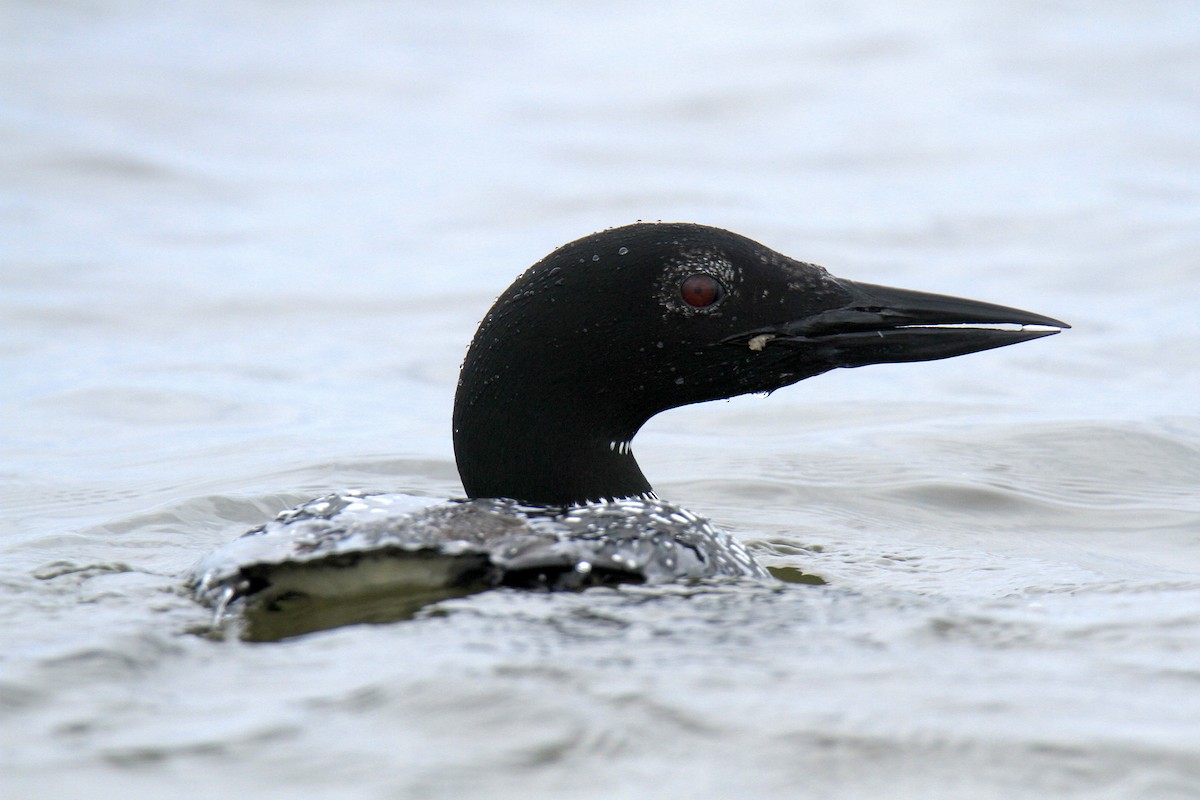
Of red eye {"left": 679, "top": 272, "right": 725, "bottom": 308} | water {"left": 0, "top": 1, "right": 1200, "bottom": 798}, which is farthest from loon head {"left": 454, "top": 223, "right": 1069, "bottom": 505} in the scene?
water {"left": 0, "top": 1, "right": 1200, "bottom": 798}

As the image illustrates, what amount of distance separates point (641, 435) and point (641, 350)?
2.47m

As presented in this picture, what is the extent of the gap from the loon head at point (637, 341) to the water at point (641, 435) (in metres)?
0.62

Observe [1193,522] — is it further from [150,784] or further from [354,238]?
[354,238]

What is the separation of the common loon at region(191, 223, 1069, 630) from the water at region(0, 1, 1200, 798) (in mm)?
434

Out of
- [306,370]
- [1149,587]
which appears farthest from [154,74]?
[1149,587]

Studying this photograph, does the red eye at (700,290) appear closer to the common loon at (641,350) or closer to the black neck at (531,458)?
the common loon at (641,350)

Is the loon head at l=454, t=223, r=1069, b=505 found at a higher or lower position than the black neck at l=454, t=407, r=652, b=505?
higher

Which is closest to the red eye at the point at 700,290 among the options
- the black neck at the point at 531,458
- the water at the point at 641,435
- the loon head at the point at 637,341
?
the loon head at the point at 637,341

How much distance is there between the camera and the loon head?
12.3ft

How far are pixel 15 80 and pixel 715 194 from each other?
18.5 feet

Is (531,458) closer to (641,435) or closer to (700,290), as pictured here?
(700,290)

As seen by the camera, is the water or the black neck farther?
the black neck

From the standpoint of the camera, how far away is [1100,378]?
23.3 ft

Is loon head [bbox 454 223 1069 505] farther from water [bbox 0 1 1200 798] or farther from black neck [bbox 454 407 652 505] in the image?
water [bbox 0 1 1200 798]
